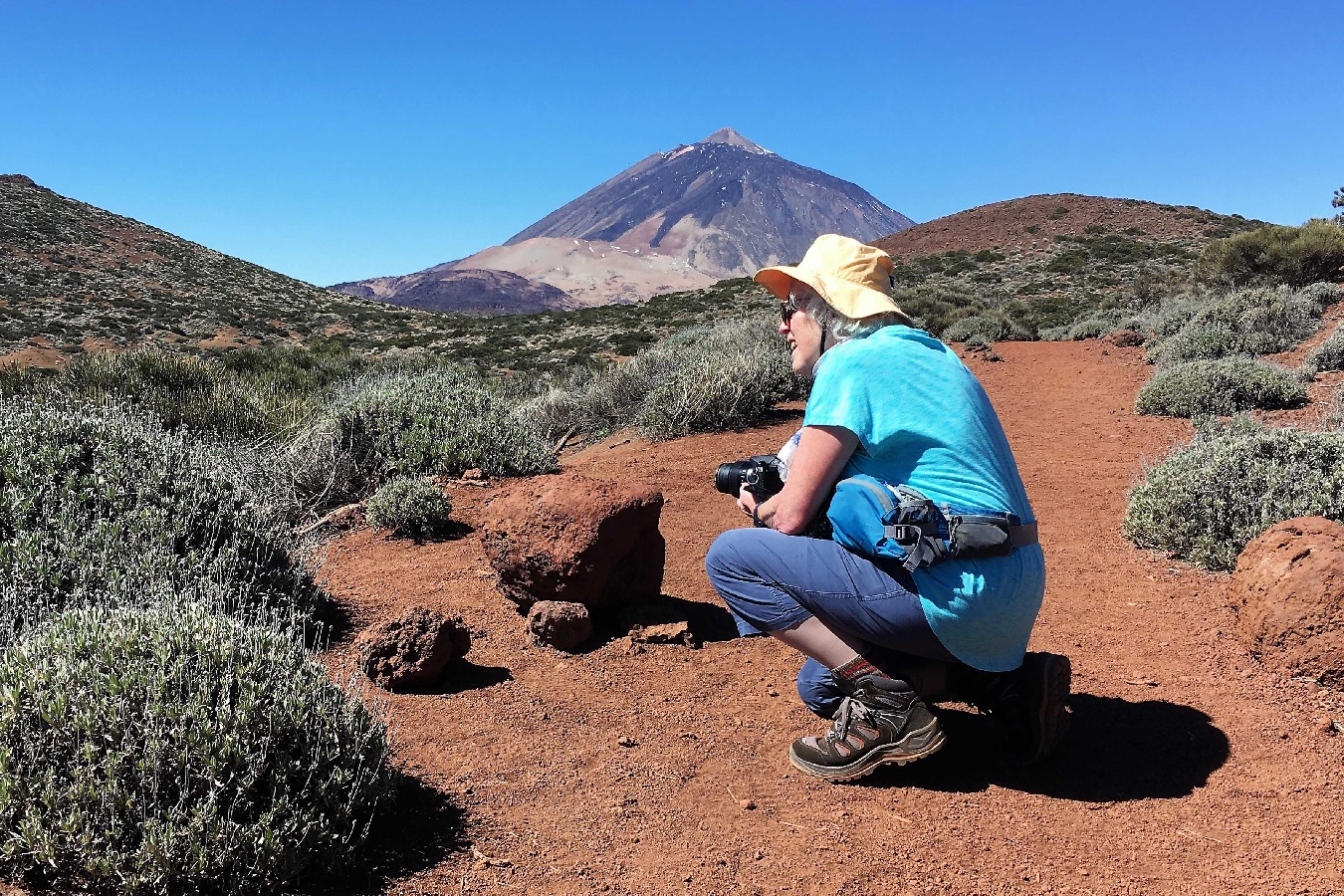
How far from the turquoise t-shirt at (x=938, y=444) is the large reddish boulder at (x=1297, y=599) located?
1314 millimetres

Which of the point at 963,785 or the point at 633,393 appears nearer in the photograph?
the point at 963,785

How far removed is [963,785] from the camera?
2.43m

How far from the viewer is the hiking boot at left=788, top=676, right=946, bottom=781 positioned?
2.37m

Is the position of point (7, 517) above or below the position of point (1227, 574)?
above

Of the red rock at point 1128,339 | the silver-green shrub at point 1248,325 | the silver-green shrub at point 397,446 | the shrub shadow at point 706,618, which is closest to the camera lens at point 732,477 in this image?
the shrub shadow at point 706,618

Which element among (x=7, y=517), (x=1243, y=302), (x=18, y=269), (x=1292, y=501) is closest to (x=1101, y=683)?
(x=1292, y=501)

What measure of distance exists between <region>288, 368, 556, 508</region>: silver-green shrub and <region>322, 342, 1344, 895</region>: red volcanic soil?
214 cm

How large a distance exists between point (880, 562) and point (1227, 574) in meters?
2.32

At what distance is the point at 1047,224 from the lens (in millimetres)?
41688

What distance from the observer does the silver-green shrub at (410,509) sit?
15.8 ft

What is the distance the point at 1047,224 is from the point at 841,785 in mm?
44461

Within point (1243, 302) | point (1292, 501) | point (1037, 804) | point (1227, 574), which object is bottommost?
point (1037, 804)

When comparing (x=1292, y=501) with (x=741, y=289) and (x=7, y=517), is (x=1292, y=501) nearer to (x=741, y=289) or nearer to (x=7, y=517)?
(x=7, y=517)

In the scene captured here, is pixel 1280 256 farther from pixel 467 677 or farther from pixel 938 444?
pixel 467 677
